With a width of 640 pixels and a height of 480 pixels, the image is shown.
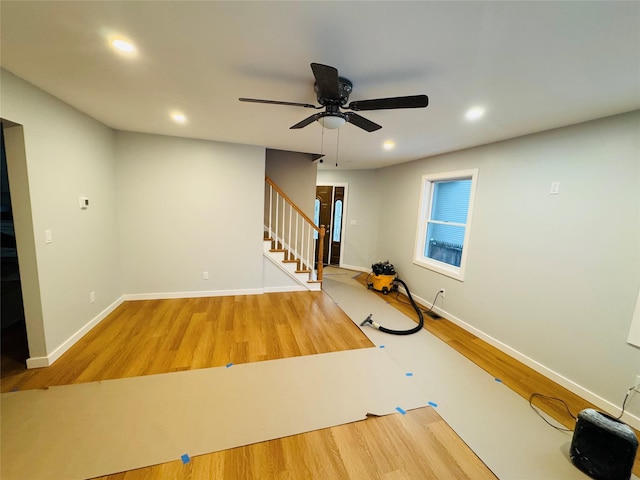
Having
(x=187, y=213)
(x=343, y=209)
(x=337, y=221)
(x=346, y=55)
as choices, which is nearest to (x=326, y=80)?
(x=346, y=55)

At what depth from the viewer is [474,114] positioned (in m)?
2.19

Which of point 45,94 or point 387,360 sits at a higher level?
point 45,94

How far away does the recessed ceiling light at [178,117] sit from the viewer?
2.52m

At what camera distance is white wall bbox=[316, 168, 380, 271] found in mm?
5629

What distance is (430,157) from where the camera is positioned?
4.02 meters

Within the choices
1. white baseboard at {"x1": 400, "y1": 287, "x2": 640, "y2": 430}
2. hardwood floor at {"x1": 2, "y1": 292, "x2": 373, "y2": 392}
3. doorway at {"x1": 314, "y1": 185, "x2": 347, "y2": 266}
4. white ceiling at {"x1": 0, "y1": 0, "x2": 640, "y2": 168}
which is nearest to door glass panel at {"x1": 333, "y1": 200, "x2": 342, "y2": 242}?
doorway at {"x1": 314, "y1": 185, "x2": 347, "y2": 266}

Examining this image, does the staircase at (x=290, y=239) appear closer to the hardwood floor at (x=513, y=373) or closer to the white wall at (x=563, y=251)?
the hardwood floor at (x=513, y=373)

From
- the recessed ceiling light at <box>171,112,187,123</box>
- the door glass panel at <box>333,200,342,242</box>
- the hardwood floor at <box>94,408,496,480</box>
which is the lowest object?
the hardwood floor at <box>94,408,496,480</box>

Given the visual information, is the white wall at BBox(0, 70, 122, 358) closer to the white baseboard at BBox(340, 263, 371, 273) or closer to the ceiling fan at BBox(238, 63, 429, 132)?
the ceiling fan at BBox(238, 63, 429, 132)

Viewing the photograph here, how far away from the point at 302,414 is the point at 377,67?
2.45m

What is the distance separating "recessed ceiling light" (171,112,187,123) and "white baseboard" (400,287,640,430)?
13.8 ft

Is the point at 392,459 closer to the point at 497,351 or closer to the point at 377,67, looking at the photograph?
the point at 497,351

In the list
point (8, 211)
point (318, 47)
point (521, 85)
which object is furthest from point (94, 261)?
point (521, 85)

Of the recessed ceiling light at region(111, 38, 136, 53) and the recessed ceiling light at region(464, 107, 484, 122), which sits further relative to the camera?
the recessed ceiling light at region(464, 107, 484, 122)
